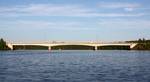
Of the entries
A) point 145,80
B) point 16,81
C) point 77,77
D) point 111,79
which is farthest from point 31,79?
point 145,80

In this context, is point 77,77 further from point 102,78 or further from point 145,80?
point 145,80

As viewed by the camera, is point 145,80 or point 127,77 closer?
point 145,80

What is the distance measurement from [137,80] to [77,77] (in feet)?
22.2

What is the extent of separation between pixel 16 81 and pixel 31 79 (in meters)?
2.25

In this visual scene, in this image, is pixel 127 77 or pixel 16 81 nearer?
pixel 16 81

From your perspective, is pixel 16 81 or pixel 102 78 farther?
pixel 102 78

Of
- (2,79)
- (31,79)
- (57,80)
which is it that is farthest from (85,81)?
(2,79)

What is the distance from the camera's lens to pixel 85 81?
142 feet

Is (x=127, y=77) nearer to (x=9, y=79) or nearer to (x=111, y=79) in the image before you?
(x=111, y=79)

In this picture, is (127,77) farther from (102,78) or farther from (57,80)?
(57,80)

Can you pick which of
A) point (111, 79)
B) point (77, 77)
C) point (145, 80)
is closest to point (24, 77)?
point (77, 77)

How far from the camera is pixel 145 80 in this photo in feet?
145

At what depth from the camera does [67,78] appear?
4606 cm

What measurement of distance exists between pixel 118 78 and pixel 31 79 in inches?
360
